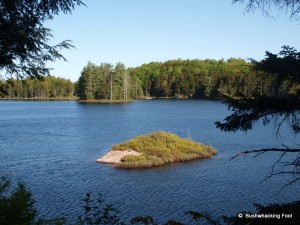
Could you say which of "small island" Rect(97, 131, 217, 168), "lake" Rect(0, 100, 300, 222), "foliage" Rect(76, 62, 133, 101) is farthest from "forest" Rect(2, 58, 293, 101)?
"small island" Rect(97, 131, 217, 168)

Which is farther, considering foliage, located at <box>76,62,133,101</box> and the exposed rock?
foliage, located at <box>76,62,133,101</box>

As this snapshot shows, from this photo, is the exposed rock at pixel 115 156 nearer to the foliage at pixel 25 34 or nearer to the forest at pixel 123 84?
the foliage at pixel 25 34

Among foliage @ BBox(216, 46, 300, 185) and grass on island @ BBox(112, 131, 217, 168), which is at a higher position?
foliage @ BBox(216, 46, 300, 185)

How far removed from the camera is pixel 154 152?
1373 inches

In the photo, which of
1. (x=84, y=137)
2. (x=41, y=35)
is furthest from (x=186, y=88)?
(x=41, y=35)

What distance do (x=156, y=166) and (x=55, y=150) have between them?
517 inches

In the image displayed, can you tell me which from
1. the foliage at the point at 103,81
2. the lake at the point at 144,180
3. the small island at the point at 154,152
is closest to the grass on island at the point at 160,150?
the small island at the point at 154,152

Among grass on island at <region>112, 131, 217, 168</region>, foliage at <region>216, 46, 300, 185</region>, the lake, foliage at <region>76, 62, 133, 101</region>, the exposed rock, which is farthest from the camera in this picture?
foliage at <region>76, 62, 133, 101</region>

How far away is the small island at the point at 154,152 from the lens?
3256 cm

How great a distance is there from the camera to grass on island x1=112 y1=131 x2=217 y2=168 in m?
32.5

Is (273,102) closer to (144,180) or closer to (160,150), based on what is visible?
(144,180)

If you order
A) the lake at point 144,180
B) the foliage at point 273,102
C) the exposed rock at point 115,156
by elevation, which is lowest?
the lake at point 144,180

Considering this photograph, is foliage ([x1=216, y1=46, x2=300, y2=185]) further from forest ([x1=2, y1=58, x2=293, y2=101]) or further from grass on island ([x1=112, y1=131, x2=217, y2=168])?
forest ([x1=2, y1=58, x2=293, y2=101])

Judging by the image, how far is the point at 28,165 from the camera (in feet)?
107
